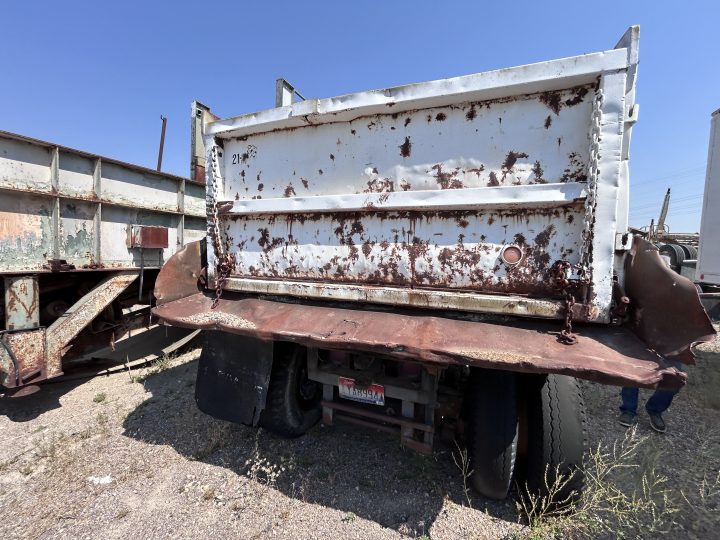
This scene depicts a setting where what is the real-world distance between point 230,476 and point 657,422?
404 centimetres

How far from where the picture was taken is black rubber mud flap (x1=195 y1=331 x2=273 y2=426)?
253 centimetres

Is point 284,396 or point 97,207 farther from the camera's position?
point 97,207

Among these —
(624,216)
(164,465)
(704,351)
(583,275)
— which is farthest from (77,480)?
(704,351)

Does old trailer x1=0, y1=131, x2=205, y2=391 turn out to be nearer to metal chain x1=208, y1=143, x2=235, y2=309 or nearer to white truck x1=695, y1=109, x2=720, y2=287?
metal chain x1=208, y1=143, x2=235, y2=309

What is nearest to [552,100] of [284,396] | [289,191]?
[289,191]

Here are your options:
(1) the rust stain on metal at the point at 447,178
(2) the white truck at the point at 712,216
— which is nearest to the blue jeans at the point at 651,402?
(2) the white truck at the point at 712,216

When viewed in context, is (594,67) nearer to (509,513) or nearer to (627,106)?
(627,106)

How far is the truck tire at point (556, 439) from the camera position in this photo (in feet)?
6.84

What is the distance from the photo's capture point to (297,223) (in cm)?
258

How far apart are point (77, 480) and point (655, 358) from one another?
3.84 m

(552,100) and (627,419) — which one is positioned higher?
(552,100)

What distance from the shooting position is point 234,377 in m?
2.63

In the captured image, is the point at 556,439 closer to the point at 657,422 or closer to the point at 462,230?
the point at 462,230

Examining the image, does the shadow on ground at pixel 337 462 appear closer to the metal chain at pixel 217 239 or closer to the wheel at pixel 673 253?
the metal chain at pixel 217 239
